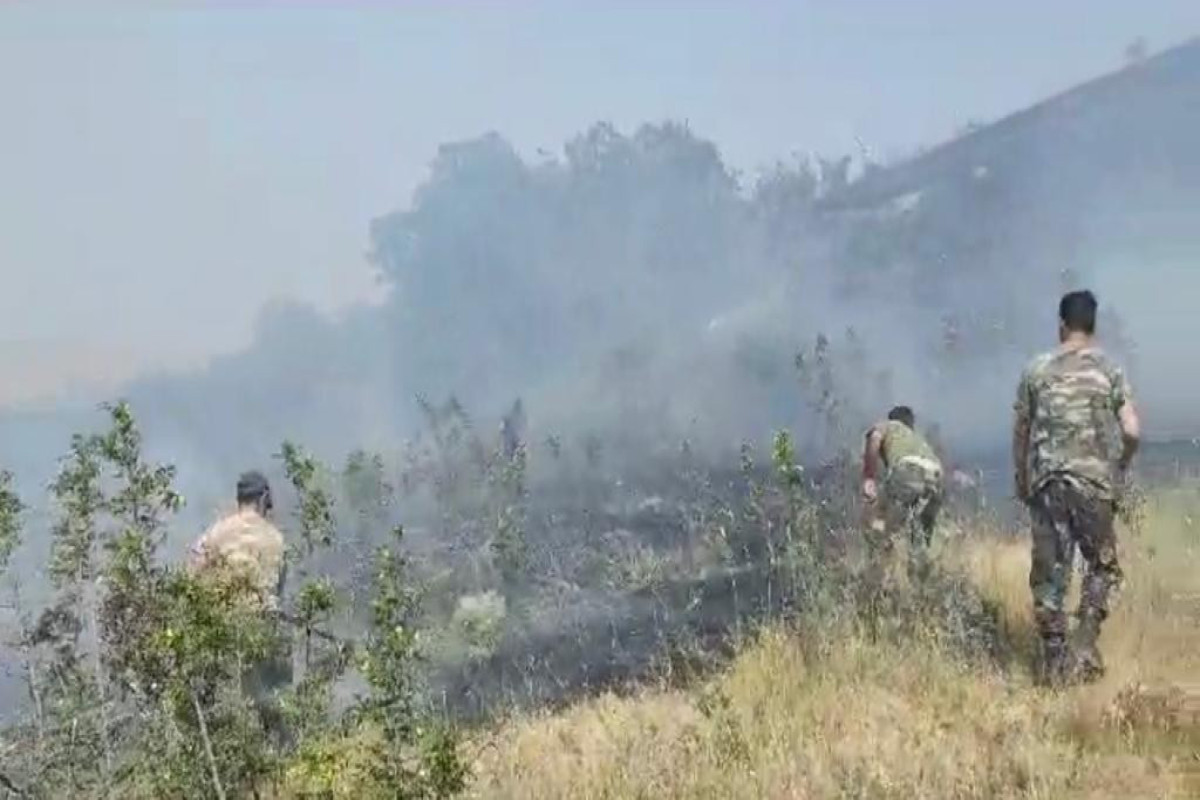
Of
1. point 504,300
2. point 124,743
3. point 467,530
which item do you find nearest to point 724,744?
point 124,743

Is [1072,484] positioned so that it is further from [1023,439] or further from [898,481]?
[898,481]

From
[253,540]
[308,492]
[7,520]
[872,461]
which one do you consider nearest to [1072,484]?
[872,461]

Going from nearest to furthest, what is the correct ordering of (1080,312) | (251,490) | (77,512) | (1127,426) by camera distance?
(77,512), (1127,426), (1080,312), (251,490)

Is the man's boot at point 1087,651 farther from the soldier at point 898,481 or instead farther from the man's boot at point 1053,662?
the soldier at point 898,481

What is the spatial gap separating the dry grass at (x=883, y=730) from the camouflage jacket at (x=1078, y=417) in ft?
3.17

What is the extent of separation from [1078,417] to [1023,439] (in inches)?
13.3

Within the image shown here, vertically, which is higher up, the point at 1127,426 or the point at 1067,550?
the point at 1127,426

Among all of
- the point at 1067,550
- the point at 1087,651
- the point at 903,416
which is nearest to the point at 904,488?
the point at 903,416

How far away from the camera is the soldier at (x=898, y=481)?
9.43m

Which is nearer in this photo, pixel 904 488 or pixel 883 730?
pixel 883 730

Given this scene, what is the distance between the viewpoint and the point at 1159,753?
5.75m

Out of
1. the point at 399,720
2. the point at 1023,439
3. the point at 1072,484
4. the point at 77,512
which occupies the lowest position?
the point at 399,720

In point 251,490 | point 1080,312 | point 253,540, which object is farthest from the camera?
point 251,490

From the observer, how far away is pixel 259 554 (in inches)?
305
